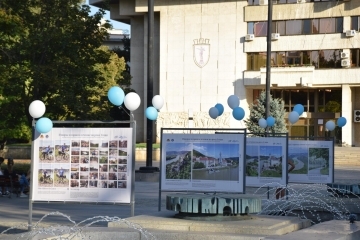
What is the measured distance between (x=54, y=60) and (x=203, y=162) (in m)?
12.8

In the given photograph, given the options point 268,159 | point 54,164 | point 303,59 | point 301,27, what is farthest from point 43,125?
point 301,27

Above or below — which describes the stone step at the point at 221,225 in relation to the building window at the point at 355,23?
below

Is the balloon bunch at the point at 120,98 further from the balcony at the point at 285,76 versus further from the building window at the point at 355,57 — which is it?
the building window at the point at 355,57

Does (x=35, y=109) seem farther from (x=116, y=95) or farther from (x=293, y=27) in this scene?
(x=293, y=27)

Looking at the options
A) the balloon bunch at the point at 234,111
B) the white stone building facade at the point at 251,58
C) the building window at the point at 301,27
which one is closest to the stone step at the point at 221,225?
the balloon bunch at the point at 234,111

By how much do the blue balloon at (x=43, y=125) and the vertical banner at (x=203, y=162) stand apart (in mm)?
2791

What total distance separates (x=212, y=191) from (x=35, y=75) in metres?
12.5

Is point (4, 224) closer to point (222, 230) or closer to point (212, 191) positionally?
point (212, 191)

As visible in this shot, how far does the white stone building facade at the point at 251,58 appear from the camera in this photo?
213 ft

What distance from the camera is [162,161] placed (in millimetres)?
15961

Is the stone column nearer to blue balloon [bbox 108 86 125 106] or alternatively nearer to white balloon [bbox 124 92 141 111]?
white balloon [bbox 124 92 141 111]

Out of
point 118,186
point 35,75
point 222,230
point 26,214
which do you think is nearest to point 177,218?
point 222,230

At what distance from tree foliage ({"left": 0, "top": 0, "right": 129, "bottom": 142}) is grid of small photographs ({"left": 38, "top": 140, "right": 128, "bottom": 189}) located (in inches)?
497

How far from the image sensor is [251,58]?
68125mm
